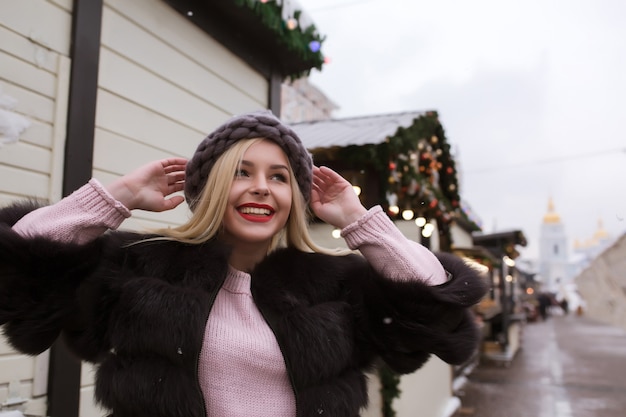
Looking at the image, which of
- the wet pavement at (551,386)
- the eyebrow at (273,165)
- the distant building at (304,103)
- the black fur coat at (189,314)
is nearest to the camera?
the black fur coat at (189,314)

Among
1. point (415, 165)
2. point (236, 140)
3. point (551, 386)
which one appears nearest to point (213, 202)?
point (236, 140)

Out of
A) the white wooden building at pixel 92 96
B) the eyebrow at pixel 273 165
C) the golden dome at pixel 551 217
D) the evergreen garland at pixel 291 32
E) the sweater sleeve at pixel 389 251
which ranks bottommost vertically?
the sweater sleeve at pixel 389 251

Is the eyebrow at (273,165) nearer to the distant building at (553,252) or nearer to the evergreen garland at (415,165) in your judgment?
the evergreen garland at (415,165)

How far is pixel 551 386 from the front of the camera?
9.75 m

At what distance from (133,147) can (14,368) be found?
139 cm

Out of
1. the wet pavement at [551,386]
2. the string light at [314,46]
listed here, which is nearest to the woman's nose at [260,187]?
the string light at [314,46]

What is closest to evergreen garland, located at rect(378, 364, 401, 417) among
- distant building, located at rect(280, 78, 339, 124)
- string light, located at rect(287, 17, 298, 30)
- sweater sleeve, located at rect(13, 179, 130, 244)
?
string light, located at rect(287, 17, 298, 30)

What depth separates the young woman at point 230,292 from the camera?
58.1 inches

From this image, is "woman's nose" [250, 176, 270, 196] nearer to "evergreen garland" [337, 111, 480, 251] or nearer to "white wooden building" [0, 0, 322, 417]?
"white wooden building" [0, 0, 322, 417]

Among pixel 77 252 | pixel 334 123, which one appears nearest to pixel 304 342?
pixel 77 252

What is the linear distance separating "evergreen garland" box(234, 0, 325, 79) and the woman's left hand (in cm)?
219

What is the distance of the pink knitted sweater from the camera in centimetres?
151

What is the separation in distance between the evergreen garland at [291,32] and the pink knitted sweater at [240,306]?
2.47 m

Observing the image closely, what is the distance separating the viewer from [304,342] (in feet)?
5.04
